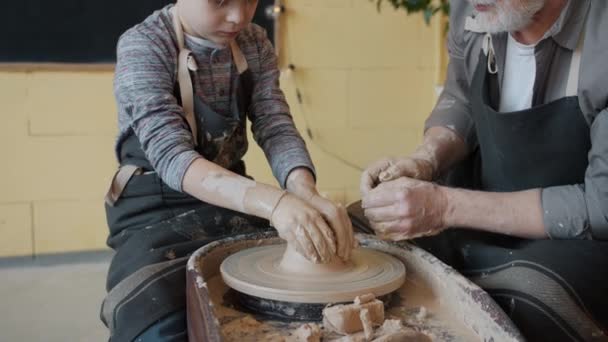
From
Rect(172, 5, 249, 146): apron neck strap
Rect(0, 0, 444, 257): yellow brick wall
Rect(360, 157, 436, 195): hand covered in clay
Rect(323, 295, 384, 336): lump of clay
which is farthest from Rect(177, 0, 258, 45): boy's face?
Rect(0, 0, 444, 257): yellow brick wall

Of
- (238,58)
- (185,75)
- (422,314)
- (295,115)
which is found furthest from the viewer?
(295,115)

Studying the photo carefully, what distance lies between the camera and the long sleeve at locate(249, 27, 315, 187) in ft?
5.02

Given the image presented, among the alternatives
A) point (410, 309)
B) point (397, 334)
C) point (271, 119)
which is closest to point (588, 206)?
point (410, 309)

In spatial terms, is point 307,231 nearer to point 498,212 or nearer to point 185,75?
point 498,212

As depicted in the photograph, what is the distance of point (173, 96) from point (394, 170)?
536 mm

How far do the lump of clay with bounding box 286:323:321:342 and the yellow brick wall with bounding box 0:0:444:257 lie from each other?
2.06 m

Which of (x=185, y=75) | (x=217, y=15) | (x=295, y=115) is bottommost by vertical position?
(x=295, y=115)

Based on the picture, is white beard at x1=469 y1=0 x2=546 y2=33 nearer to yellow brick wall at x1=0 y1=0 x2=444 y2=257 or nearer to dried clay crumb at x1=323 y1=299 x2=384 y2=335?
dried clay crumb at x1=323 y1=299 x2=384 y2=335

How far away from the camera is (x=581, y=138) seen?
1334mm

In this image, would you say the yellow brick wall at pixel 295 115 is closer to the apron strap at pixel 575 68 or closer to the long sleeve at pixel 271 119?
the long sleeve at pixel 271 119

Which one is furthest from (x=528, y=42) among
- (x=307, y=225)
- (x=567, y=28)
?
(x=307, y=225)

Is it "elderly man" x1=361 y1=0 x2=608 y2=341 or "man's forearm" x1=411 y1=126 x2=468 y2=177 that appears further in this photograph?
"man's forearm" x1=411 y1=126 x2=468 y2=177

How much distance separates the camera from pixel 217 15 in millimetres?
1342

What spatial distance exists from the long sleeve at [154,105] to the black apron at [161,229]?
87 mm
